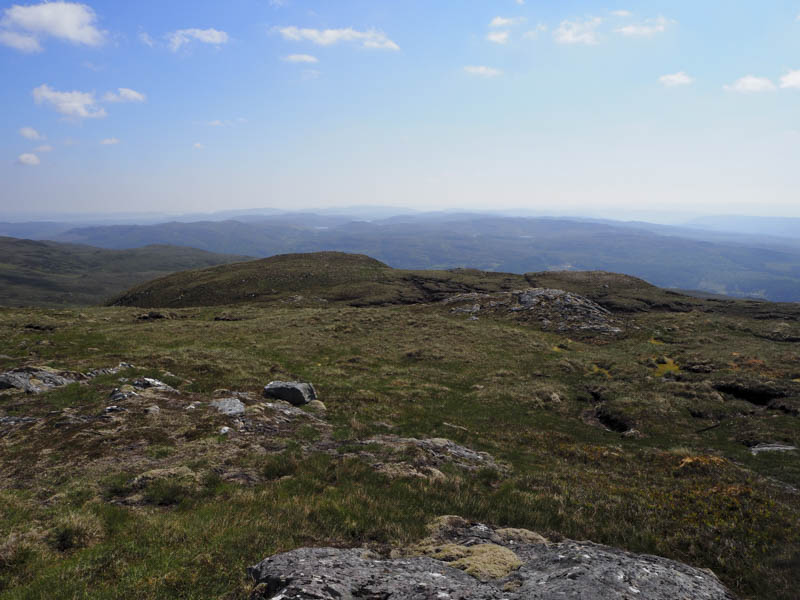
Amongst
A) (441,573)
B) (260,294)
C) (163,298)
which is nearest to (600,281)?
(260,294)

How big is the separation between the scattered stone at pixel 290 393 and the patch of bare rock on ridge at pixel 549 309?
146 ft

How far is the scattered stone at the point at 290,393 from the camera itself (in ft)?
71.4

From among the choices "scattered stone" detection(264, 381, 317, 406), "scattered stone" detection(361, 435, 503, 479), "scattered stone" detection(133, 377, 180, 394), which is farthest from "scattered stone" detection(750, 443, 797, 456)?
"scattered stone" detection(133, 377, 180, 394)

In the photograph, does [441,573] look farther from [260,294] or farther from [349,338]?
[260,294]

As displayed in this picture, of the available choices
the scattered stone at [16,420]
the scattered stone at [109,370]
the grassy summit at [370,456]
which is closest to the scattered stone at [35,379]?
the scattered stone at [109,370]

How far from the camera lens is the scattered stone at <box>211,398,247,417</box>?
17908mm

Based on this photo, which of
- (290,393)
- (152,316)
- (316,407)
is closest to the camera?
(316,407)

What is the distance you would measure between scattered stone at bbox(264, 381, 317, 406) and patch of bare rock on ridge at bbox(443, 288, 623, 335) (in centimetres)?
4440

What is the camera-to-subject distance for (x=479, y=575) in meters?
6.97

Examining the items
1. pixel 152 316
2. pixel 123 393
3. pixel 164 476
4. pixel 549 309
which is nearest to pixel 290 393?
pixel 123 393

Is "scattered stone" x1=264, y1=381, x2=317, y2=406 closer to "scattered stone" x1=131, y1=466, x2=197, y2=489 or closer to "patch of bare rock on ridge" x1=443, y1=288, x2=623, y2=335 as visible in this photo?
"scattered stone" x1=131, y1=466, x2=197, y2=489

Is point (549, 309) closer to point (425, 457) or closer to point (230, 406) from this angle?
point (425, 457)

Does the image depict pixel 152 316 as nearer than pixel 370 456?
No

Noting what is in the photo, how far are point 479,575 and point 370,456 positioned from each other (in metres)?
8.56
